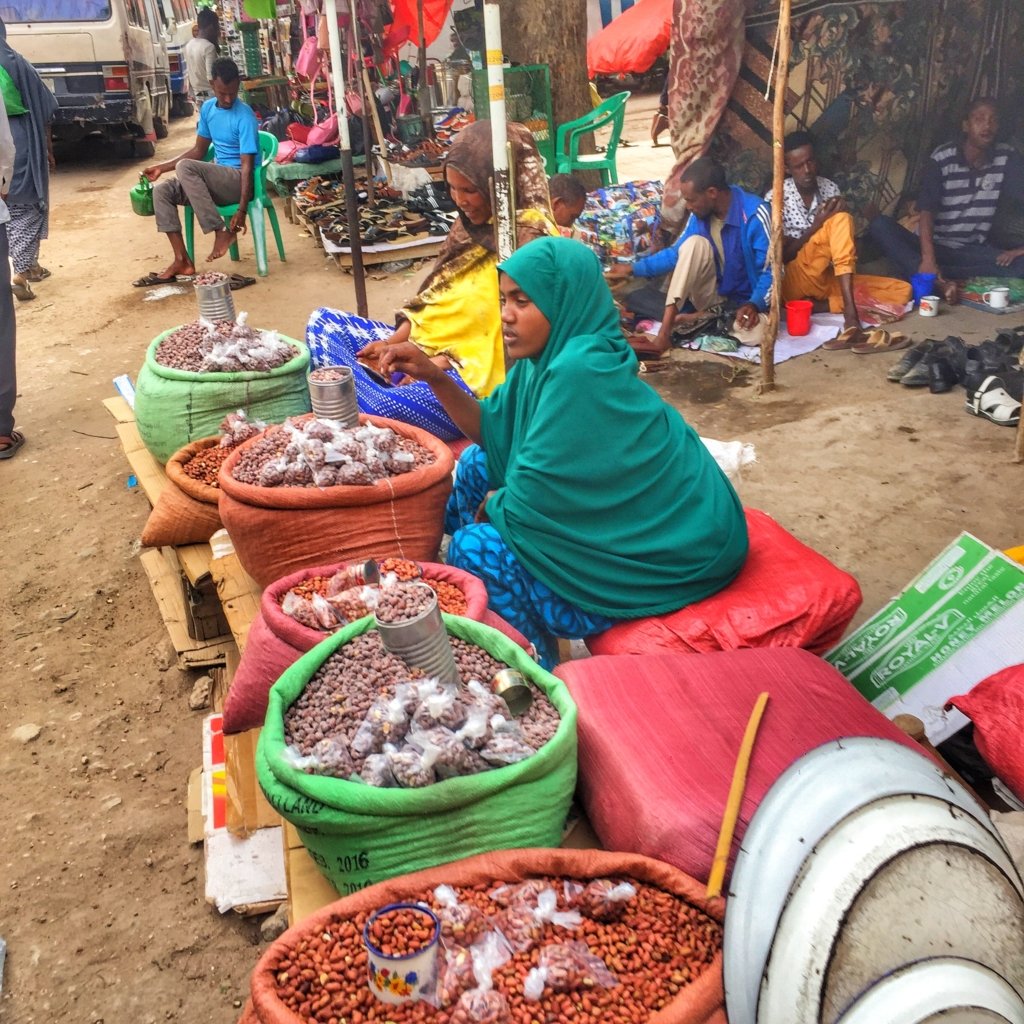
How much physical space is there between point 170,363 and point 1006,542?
126 inches

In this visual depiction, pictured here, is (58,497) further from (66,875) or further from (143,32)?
(143,32)

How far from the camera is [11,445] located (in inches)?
208

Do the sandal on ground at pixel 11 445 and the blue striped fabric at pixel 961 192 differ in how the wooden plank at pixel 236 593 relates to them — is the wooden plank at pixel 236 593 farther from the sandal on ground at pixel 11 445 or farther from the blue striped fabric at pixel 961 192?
the blue striped fabric at pixel 961 192

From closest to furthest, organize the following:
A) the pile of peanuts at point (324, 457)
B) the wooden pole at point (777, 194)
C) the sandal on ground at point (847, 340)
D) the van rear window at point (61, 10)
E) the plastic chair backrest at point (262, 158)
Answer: the pile of peanuts at point (324, 457)
the wooden pole at point (777, 194)
the sandal on ground at point (847, 340)
the plastic chair backrest at point (262, 158)
the van rear window at point (61, 10)

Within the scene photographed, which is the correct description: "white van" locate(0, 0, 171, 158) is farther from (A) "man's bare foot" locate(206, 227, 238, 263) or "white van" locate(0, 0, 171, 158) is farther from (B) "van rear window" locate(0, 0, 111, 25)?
(A) "man's bare foot" locate(206, 227, 238, 263)

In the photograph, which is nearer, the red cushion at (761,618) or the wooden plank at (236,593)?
the red cushion at (761,618)

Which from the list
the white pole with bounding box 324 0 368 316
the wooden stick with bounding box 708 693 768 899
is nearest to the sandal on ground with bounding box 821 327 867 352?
the white pole with bounding box 324 0 368 316

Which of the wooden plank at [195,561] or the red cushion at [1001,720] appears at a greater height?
the red cushion at [1001,720]

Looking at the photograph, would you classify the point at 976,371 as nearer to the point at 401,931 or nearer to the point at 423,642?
the point at 423,642

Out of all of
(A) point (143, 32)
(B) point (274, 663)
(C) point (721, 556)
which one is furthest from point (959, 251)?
(A) point (143, 32)

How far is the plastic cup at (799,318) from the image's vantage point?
6152mm

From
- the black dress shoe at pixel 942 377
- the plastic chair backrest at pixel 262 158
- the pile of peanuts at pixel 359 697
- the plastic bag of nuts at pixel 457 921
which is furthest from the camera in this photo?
the plastic chair backrest at pixel 262 158

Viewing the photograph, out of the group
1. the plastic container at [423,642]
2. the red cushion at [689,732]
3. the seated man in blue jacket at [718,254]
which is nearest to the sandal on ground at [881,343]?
the seated man in blue jacket at [718,254]

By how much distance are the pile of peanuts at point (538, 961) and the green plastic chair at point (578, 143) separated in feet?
25.4
